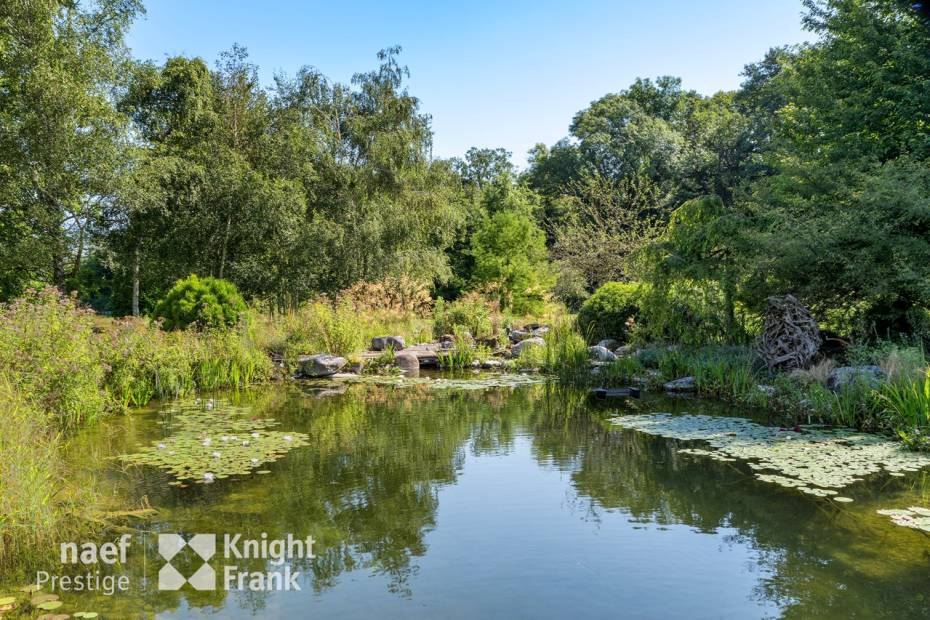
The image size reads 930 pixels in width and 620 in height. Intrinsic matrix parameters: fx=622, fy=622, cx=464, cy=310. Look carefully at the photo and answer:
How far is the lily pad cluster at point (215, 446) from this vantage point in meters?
5.30

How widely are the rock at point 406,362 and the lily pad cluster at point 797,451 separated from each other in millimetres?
5525

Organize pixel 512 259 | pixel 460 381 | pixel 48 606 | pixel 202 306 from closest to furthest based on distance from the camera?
pixel 48 606 < pixel 460 381 < pixel 202 306 < pixel 512 259

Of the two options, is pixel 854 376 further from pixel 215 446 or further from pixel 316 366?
pixel 316 366

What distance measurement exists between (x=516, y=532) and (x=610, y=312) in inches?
362

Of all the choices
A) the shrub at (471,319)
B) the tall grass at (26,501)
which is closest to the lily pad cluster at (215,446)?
the tall grass at (26,501)

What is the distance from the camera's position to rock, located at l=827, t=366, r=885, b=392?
679cm

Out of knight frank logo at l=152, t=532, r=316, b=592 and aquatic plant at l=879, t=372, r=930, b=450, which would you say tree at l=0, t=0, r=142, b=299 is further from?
aquatic plant at l=879, t=372, r=930, b=450

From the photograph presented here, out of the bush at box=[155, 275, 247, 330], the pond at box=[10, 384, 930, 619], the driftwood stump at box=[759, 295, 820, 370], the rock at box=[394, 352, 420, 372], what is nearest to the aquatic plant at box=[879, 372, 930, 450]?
the pond at box=[10, 384, 930, 619]

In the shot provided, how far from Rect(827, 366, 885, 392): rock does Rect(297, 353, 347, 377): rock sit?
7818 mm

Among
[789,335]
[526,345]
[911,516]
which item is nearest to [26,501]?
[911,516]

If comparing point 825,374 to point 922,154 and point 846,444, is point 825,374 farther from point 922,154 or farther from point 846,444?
point 922,154

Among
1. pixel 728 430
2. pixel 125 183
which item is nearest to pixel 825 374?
pixel 728 430

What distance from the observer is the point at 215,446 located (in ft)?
19.8

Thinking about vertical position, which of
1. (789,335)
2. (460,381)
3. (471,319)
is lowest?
(460,381)
